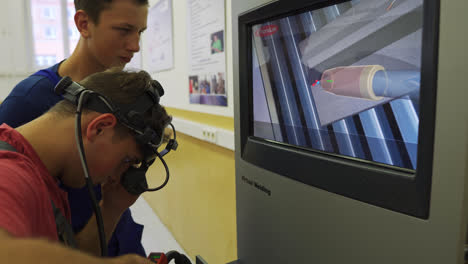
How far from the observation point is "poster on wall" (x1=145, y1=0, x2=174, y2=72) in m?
2.46

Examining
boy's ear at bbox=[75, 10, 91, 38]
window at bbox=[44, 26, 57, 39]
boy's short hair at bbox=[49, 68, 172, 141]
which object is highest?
window at bbox=[44, 26, 57, 39]

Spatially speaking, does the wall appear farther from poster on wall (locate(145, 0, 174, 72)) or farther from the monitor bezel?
the monitor bezel

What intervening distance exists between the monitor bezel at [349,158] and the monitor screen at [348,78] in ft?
0.06

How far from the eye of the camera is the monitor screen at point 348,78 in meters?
0.49

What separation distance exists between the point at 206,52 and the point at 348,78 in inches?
54.2

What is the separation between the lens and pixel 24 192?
1.79 feet

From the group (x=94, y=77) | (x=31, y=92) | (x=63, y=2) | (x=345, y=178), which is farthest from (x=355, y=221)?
(x=63, y=2)

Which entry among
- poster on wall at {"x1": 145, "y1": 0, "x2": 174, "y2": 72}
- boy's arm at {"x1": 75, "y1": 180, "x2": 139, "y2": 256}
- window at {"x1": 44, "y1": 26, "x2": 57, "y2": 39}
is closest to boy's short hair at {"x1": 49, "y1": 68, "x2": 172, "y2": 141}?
boy's arm at {"x1": 75, "y1": 180, "x2": 139, "y2": 256}

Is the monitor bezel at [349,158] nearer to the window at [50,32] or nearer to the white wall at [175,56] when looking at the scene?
the white wall at [175,56]

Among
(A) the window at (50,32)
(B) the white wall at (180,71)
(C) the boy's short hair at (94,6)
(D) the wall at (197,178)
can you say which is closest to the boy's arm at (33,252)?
(C) the boy's short hair at (94,6)

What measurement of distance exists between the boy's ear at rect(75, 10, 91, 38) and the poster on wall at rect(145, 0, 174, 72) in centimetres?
128

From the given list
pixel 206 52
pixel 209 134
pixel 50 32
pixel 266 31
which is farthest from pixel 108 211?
pixel 50 32

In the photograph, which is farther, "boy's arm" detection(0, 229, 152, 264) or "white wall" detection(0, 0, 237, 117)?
"white wall" detection(0, 0, 237, 117)

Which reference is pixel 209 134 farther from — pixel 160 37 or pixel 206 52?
pixel 160 37
